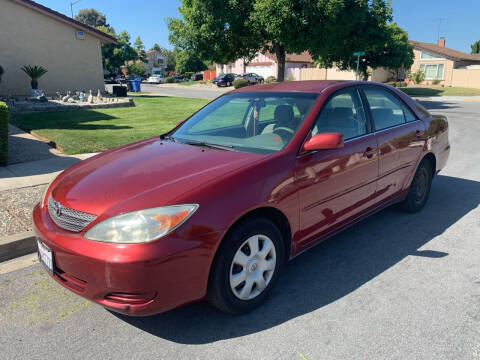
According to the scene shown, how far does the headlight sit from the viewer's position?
2.36 metres

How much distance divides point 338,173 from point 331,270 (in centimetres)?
89

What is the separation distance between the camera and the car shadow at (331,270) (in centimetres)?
280

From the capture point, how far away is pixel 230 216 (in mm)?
2582

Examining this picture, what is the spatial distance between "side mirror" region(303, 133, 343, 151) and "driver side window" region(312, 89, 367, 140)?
0.26m

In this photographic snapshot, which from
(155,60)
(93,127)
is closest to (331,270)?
(93,127)

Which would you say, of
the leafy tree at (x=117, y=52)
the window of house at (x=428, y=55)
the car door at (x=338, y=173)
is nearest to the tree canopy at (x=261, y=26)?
the car door at (x=338, y=173)

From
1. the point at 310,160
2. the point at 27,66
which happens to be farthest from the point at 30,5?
the point at 310,160

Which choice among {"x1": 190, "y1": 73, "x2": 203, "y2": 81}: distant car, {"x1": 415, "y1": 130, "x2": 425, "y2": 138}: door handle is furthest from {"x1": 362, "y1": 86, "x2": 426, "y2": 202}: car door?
{"x1": 190, "y1": 73, "x2": 203, "y2": 81}: distant car

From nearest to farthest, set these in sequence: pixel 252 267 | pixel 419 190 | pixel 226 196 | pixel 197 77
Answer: pixel 226 196 < pixel 252 267 < pixel 419 190 < pixel 197 77

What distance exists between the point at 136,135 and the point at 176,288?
795 cm

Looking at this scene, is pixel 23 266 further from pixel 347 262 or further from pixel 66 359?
pixel 347 262

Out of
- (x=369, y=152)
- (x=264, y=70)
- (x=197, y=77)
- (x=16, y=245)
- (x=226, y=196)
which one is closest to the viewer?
(x=226, y=196)

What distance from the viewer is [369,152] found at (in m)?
3.78

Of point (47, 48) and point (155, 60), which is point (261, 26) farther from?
point (155, 60)
